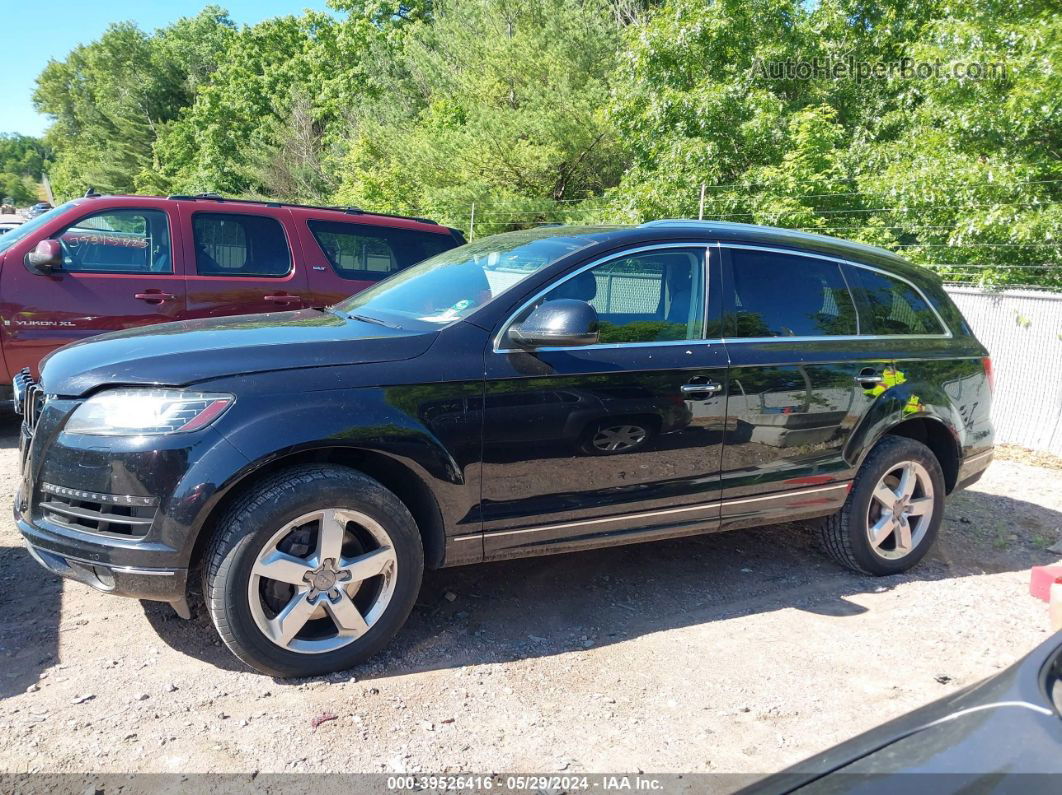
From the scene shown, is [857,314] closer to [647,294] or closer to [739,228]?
[739,228]

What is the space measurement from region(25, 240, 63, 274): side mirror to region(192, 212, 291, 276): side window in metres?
0.99

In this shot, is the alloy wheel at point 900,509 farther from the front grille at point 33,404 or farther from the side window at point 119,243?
the side window at point 119,243

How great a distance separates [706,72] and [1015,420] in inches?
343

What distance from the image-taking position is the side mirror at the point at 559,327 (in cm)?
325

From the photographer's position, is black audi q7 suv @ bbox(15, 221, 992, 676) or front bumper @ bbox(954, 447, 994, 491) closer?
black audi q7 suv @ bbox(15, 221, 992, 676)

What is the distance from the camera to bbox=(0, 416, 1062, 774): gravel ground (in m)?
2.78

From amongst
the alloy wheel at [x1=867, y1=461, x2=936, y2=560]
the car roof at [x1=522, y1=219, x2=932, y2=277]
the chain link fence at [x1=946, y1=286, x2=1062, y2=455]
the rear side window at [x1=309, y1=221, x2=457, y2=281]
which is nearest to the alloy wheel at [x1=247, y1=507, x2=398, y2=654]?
the car roof at [x1=522, y1=219, x2=932, y2=277]

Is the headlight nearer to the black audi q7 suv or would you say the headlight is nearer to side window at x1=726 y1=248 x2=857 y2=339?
the black audi q7 suv

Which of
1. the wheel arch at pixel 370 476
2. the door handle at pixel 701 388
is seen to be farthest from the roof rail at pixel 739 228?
the wheel arch at pixel 370 476

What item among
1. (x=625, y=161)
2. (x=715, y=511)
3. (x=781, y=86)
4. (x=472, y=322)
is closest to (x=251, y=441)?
(x=472, y=322)

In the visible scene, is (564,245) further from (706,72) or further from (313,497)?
(706,72)

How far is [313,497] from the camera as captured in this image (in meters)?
3.01

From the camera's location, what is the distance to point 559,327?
3258mm

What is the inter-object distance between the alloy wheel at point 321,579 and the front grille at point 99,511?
0.44 meters
